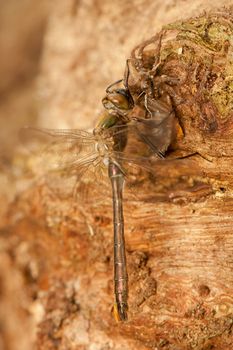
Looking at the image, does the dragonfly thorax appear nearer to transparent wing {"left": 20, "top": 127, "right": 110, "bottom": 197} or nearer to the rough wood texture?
transparent wing {"left": 20, "top": 127, "right": 110, "bottom": 197}

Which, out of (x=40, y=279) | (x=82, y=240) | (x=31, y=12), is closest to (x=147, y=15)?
(x=82, y=240)

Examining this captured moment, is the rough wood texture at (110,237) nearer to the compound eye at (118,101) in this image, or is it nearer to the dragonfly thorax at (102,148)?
the dragonfly thorax at (102,148)

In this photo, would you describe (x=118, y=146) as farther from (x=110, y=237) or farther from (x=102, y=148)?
(x=110, y=237)

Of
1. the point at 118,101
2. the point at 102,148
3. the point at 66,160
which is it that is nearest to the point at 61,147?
the point at 66,160

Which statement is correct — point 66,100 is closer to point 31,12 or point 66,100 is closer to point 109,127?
point 109,127

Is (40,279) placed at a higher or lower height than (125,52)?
lower

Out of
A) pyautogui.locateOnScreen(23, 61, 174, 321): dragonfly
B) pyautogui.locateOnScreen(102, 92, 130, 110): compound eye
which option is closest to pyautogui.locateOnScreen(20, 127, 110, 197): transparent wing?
pyautogui.locateOnScreen(23, 61, 174, 321): dragonfly

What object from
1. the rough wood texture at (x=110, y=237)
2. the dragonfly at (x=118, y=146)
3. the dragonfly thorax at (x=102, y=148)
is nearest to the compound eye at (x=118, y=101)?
the dragonfly at (x=118, y=146)
